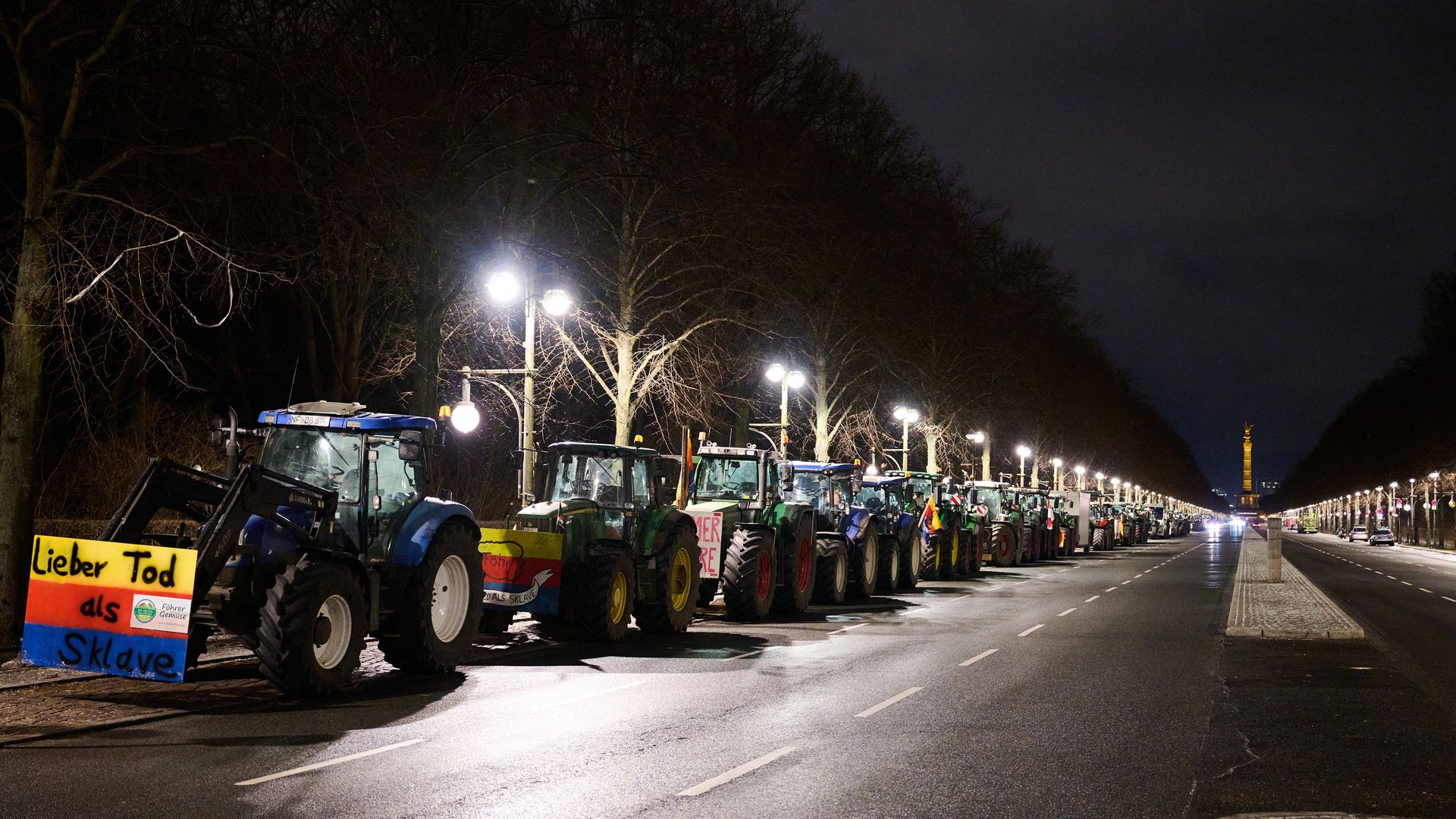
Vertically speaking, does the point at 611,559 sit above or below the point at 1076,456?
below

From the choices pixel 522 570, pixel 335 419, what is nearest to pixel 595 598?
pixel 522 570

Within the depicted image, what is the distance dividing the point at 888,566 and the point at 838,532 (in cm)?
377

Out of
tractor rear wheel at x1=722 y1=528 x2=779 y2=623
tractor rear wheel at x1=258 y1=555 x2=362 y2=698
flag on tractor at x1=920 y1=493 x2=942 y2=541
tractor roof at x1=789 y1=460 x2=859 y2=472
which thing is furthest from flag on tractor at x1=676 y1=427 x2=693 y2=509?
flag on tractor at x1=920 y1=493 x2=942 y2=541

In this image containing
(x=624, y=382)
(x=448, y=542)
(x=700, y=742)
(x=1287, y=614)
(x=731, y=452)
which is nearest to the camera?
(x=700, y=742)

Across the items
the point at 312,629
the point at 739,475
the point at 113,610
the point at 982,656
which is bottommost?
the point at 982,656

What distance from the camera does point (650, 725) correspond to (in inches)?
460

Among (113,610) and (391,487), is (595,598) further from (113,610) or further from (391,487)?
(113,610)

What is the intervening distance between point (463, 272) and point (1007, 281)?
45887 mm

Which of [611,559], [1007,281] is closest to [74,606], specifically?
[611,559]

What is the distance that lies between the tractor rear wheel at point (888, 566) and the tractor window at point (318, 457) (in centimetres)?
1842

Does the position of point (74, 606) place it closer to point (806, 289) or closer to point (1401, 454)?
point (806, 289)

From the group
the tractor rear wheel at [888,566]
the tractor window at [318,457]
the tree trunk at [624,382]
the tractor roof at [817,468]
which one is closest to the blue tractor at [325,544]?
the tractor window at [318,457]

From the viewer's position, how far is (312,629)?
12633 mm

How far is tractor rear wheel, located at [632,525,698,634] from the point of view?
19312 mm
